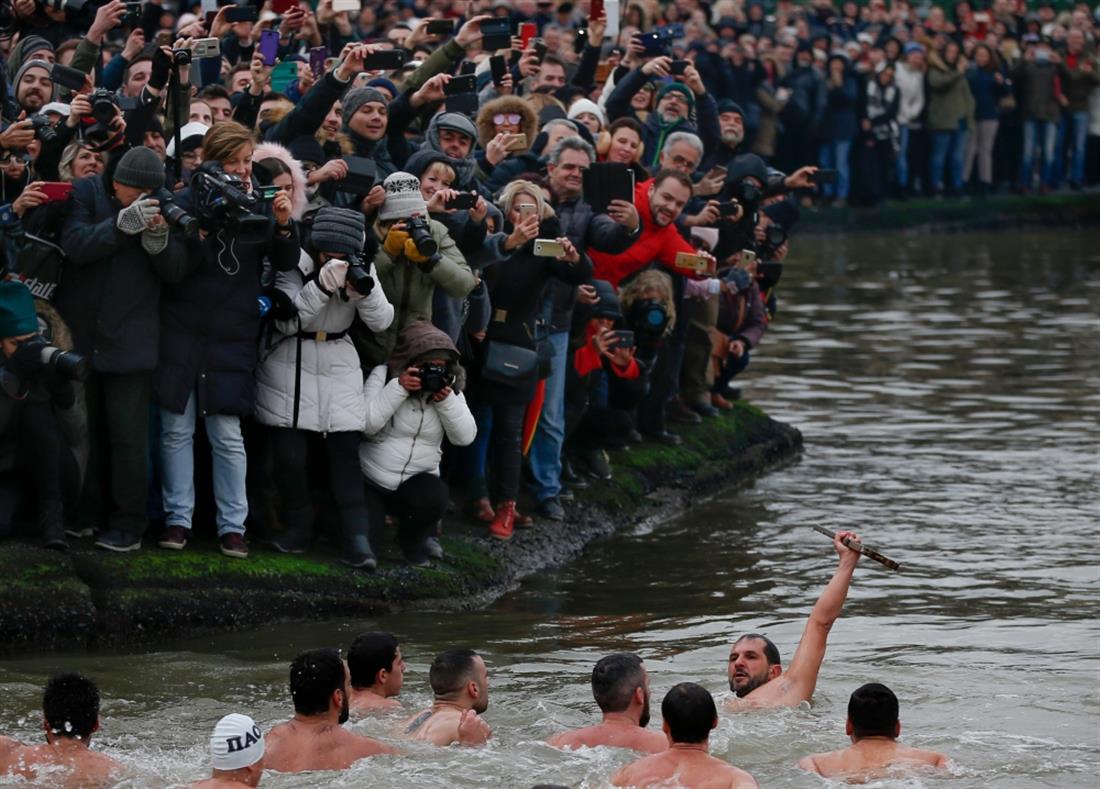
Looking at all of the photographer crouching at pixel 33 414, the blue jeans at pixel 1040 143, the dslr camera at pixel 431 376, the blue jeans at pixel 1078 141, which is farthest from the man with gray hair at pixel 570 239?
the blue jeans at pixel 1078 141

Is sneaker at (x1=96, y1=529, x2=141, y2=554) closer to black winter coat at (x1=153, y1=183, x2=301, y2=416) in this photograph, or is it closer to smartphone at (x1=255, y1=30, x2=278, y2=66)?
black winter coat at (x1=153, y1=183, x2=301, y2=416)

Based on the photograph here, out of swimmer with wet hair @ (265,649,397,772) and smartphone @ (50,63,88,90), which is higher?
smartphone @ (50,63,88,90)

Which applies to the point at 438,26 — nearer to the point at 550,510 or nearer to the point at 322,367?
the point at 550,510

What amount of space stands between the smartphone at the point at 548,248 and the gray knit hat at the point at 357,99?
49.6 inches

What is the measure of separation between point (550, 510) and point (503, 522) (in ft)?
2.46

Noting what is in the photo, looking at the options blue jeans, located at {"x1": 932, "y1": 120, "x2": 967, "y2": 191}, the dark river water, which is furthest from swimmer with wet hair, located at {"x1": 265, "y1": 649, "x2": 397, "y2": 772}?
blue jeans, located at {"x1": 932, "y1": 120, "x2": 967, "y2": 191}

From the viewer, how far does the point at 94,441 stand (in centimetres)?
1317

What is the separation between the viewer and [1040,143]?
3831 centimetres

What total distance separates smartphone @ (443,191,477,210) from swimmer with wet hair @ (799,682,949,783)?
4.75 m

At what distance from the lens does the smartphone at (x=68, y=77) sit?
1359 cm

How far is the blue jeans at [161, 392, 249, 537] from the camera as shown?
13.2 m

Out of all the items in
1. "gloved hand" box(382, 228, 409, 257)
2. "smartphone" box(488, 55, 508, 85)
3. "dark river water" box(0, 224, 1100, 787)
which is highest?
"smartphone" box(488, 55, 508, 85)

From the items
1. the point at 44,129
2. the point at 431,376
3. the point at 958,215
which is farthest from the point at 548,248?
the point at 958,215

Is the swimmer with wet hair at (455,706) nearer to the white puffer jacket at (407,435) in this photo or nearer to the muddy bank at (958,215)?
the white puffer jacket at (407,435)
